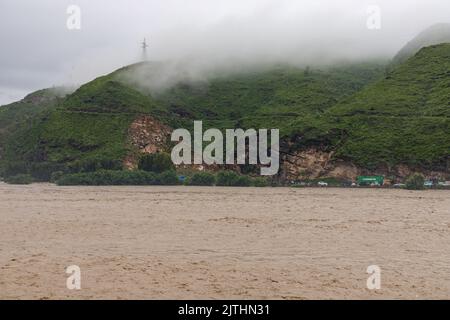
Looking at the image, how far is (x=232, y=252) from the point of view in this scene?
31.3m

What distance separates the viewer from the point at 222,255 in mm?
30203

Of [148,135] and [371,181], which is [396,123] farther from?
[148,135]

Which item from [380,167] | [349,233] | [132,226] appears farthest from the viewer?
[380,167]

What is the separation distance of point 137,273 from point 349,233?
71.0 feet

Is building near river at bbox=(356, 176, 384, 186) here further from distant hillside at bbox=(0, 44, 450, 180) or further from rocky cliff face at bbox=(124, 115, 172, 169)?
rocky cliff face at bbox=(124, 115, 172, 169)

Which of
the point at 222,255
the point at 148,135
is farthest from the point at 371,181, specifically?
the point at 222,255

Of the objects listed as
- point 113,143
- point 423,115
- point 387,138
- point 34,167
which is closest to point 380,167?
point 387,138

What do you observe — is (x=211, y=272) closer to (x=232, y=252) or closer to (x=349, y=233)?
(x=232, y=252)

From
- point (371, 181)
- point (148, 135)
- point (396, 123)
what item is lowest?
point (371, 181)

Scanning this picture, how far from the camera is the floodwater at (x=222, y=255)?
21969 mm

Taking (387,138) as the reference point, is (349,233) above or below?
below

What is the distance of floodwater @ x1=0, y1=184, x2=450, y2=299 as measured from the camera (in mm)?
21969

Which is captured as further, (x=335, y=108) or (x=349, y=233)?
(x=335, y=108)
